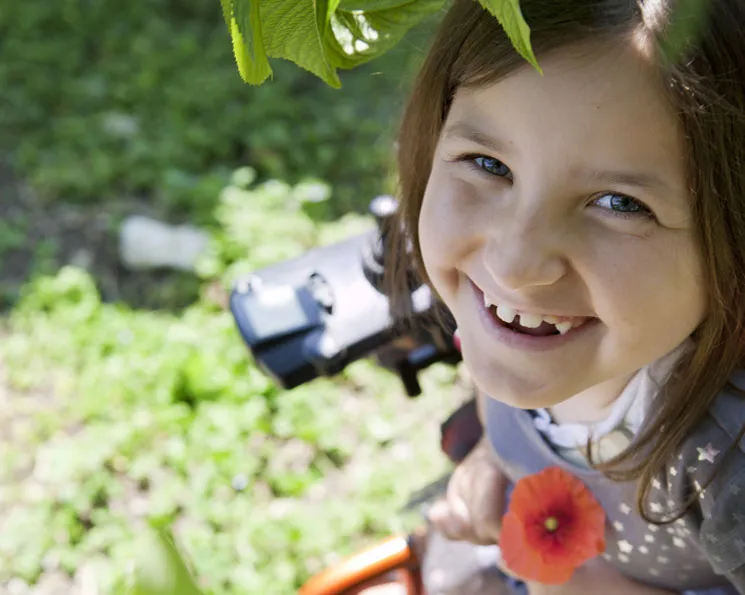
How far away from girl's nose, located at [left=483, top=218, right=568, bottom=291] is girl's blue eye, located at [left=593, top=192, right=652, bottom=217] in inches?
1.9

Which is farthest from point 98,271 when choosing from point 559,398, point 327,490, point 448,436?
point 559,398

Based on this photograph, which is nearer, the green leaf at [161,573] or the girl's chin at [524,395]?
the green leaf at [161,573]

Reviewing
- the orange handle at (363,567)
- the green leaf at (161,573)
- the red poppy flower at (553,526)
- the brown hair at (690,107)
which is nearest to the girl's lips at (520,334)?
→ the brown hair at (690,107)

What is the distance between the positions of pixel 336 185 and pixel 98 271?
0.65m

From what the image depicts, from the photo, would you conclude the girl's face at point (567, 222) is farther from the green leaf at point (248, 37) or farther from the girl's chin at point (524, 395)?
the green leaf at point (248, 37)

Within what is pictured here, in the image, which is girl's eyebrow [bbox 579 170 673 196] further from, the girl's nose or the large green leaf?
the large green leaf

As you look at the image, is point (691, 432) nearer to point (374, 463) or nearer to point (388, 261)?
point (388, 261)

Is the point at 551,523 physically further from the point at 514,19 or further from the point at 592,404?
the point at 514,19

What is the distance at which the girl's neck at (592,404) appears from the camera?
38.5 inches

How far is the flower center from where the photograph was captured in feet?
3.26

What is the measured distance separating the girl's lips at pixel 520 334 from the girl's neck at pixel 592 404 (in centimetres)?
19

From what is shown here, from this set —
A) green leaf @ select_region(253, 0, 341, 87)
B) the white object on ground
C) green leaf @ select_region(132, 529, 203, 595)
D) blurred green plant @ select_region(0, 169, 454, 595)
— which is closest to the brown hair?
green leaf @ select_region(253, 0, 341, 87)

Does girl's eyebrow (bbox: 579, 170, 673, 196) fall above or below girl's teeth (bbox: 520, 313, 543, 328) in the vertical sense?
above

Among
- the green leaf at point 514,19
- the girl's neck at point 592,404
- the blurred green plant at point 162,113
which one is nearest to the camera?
the green leaf at point 514,19
